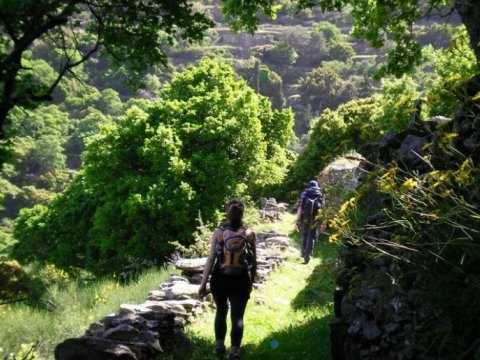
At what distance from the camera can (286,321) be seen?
7961 mm

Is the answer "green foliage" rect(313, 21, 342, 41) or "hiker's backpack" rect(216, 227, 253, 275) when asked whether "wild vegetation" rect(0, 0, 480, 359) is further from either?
"green foliage" rect(313, 21, 342, 41)

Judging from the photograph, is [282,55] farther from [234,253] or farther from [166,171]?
[234,253]

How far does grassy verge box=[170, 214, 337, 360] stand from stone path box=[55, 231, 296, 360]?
0.26m

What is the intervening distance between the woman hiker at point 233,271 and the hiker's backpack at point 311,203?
6.04m

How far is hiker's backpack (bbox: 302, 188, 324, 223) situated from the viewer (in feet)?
38.0

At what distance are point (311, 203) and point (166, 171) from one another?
7.39 metres

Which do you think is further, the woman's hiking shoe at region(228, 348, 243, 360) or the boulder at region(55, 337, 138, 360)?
the woman's hiking shoe at region(228, 348, 243, 360)

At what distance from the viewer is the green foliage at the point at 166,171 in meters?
17.2

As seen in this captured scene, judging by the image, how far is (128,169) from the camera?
19266mm

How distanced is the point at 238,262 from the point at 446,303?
7.80 ft

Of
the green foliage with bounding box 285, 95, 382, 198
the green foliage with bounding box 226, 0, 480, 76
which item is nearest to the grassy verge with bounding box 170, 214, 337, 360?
the green foliage with bounding box 226, 0, 480, 76

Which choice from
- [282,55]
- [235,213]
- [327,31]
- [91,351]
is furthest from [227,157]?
[327,31]

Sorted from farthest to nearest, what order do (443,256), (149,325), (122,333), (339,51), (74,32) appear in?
1. (339,51)
2. (149,325)
3. (122,333)
4. (74,32)
5. (443,256)

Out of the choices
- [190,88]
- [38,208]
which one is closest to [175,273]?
[190,88]
